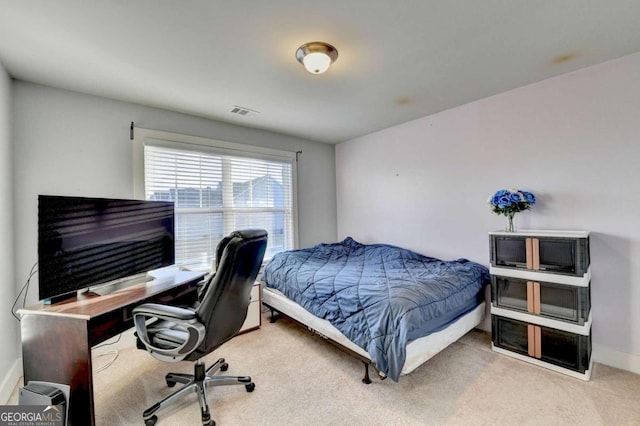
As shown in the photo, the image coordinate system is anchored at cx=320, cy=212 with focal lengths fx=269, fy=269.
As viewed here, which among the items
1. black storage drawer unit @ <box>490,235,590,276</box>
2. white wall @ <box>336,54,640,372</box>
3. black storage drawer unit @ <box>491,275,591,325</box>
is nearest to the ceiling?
white wall @ <box>336,54,640,372</box>

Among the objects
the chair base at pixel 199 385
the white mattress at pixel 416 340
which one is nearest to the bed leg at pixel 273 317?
the white mattress at pixel 416 340

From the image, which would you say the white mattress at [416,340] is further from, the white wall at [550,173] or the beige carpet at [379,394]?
the white wall at [550,173]

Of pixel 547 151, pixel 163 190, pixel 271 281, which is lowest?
pixel 271 281

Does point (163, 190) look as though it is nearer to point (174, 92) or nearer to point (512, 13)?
point (174, 92)

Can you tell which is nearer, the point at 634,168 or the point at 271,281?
the point at 634,168

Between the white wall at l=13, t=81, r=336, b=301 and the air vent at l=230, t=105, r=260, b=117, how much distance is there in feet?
1.57

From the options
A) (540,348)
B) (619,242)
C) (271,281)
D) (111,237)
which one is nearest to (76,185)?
(111,237)

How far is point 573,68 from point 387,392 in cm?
294

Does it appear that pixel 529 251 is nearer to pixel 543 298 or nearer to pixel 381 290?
pixel 543 298

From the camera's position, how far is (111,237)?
1976 mm

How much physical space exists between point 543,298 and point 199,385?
2704 mm

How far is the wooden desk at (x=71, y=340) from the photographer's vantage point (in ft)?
4.73

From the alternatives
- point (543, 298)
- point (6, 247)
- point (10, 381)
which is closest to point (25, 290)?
point (6, 247)

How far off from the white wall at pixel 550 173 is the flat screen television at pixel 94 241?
284 cm
